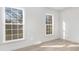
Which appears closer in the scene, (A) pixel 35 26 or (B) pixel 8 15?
(B) pixel 8 15

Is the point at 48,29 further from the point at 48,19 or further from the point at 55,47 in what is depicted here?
the point at 55,47

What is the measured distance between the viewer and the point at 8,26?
6.32 ft

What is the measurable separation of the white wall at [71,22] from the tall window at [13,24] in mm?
714

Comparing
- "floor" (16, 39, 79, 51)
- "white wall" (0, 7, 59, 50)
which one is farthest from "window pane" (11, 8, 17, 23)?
"floor" (16, 39, 79, 51)

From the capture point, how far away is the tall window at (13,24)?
1918 millimetres

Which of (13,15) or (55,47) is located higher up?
(13,15)

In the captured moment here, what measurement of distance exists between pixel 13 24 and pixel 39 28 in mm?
440

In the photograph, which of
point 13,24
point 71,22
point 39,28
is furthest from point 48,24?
point 13,24

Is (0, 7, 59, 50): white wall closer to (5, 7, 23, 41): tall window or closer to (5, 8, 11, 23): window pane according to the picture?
(5, 7, 23, 41): tall window

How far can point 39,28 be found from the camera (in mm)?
2053

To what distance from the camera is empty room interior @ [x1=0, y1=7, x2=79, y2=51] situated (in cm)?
192

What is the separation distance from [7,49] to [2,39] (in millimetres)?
179

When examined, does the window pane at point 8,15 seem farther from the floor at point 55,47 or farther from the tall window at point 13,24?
the floor at point 55,47
